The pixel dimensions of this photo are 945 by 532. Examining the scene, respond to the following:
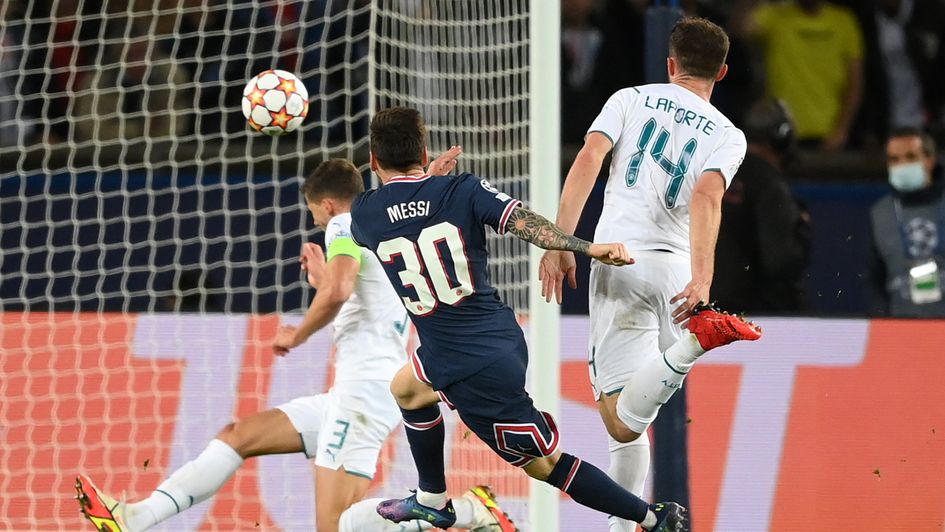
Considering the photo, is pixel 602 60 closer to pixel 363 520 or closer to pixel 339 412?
pixel 339 412

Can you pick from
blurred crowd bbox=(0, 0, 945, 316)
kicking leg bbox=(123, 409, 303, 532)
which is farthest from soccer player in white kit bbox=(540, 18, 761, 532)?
blurred crowd bbox=(0, 0, 945, 316)

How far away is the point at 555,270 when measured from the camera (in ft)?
17.9

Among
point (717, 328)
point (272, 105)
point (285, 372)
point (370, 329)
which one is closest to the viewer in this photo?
point (717, 328)

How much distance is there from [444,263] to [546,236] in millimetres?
450

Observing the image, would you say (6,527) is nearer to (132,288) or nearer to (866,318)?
(132,288)

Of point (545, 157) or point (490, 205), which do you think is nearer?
point (490, 205)

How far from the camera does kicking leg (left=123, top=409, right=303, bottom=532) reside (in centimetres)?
682

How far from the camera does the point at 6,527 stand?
26.1ft

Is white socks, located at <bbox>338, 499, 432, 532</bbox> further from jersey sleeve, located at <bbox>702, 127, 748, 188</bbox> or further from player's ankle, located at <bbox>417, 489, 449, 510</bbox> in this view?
jersey sleeve, located at <bbox>702, 127, 748, 188</bbox>

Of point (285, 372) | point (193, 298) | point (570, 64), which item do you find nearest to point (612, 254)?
point (285, 372)

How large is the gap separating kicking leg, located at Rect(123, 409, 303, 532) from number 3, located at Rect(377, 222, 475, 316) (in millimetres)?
1754

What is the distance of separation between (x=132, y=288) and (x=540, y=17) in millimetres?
4344

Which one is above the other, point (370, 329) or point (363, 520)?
point (370, 329)

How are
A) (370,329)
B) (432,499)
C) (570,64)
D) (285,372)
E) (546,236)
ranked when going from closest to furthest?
(546,236), (432,499), (370,329), (285,372), (570,64)
